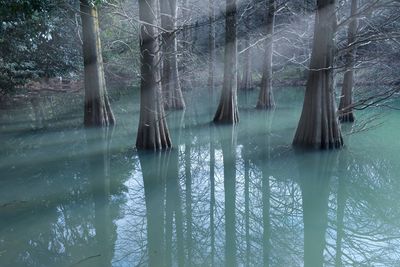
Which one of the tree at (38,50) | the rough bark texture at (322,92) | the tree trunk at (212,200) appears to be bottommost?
the tree trunk at (212,200)

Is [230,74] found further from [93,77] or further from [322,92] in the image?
[93,77]

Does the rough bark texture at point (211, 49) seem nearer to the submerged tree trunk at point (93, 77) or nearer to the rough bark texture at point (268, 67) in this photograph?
the rough bark texture at point (268, 67)

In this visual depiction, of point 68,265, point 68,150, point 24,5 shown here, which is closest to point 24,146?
point 68,150

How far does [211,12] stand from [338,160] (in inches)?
458

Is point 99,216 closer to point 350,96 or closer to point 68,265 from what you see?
point 68,265

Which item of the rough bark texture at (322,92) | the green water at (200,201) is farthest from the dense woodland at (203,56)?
the green water at (200,201)

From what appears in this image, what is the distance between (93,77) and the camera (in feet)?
38.9


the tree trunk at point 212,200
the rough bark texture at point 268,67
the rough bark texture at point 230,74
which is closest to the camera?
the tree trunk at point 212,200

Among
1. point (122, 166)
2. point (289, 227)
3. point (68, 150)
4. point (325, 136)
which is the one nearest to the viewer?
point (289, 227)

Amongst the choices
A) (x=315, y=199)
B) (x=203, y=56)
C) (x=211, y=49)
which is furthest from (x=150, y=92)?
(x=211, y=49)

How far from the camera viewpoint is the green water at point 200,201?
14.8 ft

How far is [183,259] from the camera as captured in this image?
4352 mm

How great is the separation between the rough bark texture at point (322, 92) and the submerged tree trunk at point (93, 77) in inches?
247

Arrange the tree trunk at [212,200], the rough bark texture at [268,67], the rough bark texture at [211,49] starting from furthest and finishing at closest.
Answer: the rough bark texture at [211,49]
the rough bark texture at [268,67]
the tree trunk at [212,200]
